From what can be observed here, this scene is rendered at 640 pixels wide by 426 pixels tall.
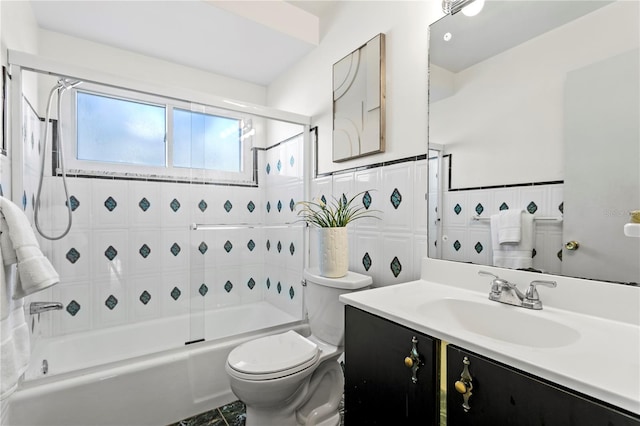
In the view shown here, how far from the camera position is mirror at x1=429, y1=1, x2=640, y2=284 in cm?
89

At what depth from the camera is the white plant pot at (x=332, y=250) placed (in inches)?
61.5

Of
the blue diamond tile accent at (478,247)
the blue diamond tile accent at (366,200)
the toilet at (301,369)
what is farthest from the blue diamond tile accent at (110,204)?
the blue diamond tile accent at (478,247)

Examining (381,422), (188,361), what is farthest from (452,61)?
(188,361)

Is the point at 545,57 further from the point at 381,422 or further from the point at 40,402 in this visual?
the point at 40,402

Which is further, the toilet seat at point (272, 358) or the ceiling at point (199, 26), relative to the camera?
the ceiling at point (199, 26)

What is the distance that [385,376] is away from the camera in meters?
0.94

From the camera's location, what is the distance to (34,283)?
1.03m

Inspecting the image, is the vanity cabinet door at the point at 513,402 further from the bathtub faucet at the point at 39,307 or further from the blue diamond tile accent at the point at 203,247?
the bathtub faucet at the point at 39,307

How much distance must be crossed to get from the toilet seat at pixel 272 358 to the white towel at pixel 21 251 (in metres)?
0.78

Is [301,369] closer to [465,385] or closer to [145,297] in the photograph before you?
[465,385]

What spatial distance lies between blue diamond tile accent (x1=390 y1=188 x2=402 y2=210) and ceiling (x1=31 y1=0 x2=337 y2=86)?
1.25 metres

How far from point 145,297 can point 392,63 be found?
7.35 ft

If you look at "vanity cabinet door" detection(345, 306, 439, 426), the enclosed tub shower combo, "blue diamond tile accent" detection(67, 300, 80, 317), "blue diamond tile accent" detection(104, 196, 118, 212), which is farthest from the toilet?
"blue diamond tile accent" detection(104, 196, 118, 212)

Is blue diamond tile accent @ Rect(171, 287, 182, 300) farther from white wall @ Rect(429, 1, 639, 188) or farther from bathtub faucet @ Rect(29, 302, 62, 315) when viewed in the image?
white wall @ Rect(429, 1, 639, 188)
